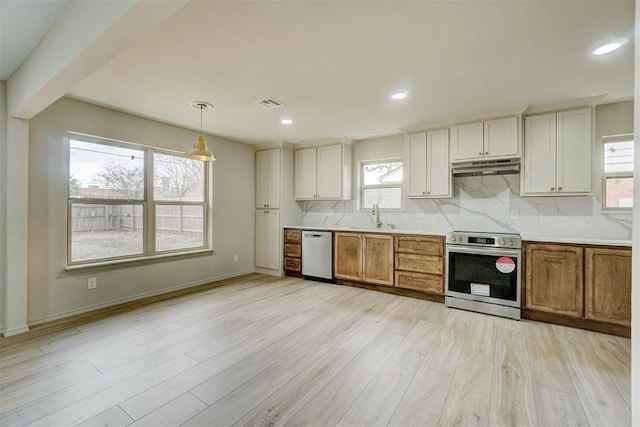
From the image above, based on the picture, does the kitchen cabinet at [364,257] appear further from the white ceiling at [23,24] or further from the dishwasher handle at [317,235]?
the white ceiling at [23,24]

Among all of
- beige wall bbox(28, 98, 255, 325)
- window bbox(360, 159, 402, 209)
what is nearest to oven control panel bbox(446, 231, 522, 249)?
window bbox(360, 159, 402, 209)

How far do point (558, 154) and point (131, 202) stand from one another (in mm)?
5280

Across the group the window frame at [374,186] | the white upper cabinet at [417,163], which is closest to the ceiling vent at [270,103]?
the white upper cabinet at [417,163]

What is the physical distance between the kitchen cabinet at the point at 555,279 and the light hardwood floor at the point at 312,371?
0.77ft

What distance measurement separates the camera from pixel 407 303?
377 cm

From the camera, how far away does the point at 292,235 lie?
5129 mm

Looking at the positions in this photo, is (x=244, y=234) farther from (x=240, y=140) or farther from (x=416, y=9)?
(x=416, y=9)

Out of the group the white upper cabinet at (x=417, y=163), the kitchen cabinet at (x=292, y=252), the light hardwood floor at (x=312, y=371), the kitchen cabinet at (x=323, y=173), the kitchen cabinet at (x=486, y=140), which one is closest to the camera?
the light hardwood floor at (x=312, y=371)

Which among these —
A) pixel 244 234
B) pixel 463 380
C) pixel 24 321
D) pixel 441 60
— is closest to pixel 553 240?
pixel 463 380

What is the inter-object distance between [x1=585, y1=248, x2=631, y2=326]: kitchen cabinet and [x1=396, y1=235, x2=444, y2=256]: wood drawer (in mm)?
1447

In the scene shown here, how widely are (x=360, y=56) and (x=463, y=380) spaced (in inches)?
99.9

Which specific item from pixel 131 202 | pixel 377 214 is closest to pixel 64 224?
pixel 131 202

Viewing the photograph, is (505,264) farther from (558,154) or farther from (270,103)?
(270,103)

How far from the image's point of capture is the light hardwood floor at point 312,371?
5.55 ft
